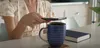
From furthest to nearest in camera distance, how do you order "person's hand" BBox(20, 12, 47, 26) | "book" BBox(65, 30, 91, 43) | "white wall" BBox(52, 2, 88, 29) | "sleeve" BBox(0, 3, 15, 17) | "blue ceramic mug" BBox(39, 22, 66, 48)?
"white wall" BBox(52, 2, 88, 29) → "sleeve" BBox(0, 3, 15, 17) → "person's hand" BBox(20, 12, 47, 26) → "book" BBox(65, 30, 91, 43) → "blue ceramic mug" BBox(39, 22, 66, 48)

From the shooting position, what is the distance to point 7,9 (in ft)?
5.03

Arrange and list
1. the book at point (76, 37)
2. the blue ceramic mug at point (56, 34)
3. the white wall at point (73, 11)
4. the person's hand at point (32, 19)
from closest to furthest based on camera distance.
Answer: the blue ceramic mug at point (56, 34) → the book at point (76, 37) → the person's hand at point (32, 19) → the white wall at point (73, 11)

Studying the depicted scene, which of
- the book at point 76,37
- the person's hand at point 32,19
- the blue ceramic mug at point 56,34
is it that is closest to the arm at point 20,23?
the person's hand at point 32,19

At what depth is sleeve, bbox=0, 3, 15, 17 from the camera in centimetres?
150

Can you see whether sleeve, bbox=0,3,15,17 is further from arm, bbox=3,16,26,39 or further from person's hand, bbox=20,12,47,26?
person's hand, bbox=20,12,47,26

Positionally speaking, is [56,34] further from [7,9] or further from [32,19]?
[7,9]

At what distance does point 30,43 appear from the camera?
3.30 ft

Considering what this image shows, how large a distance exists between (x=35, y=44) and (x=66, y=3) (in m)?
2.18

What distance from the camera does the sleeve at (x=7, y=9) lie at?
1.50 m

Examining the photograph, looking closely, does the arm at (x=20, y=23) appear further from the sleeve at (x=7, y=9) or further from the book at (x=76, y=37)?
the book at (x=76, y=37)

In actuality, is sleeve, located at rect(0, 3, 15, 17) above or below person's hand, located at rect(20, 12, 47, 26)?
above

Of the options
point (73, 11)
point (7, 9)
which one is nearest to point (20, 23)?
point (7, 9)

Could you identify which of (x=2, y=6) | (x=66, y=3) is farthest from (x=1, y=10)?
(x=66, y=3)

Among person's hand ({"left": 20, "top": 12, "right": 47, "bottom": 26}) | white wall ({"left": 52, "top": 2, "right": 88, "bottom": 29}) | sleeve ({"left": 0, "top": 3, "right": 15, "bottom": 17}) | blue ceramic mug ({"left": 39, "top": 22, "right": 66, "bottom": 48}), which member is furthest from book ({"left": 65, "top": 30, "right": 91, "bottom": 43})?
white wall ({"left": 52, "top": 2, "right": 88, "bottom": 29})
